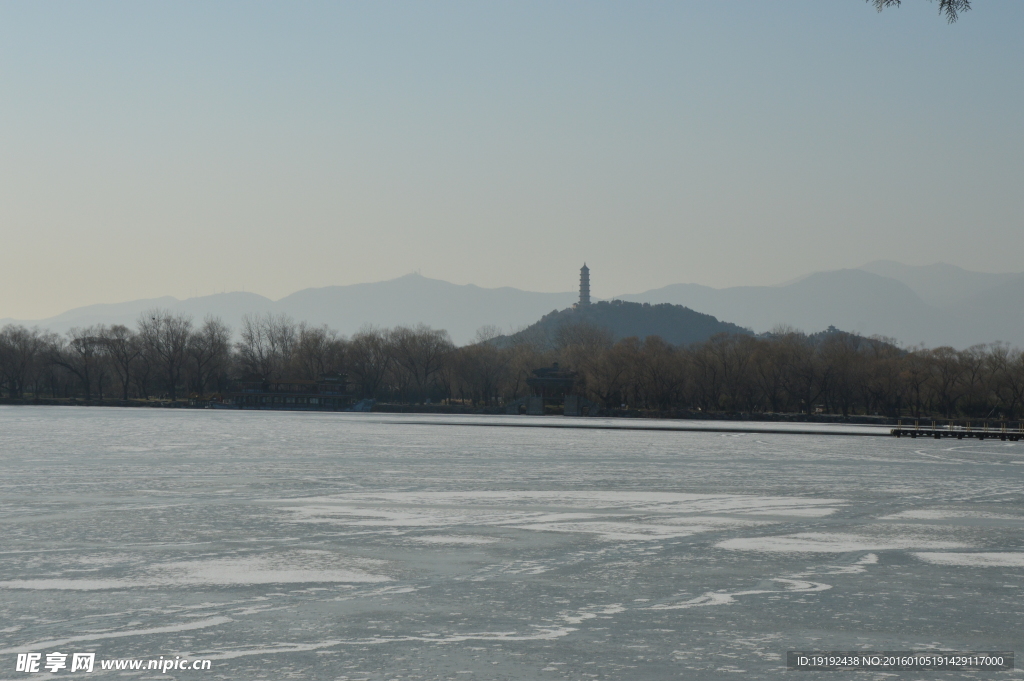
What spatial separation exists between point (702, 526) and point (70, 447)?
34120 mm

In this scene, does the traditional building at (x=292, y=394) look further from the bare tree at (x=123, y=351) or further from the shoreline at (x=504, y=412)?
the bare tree at (x=123, y=351)

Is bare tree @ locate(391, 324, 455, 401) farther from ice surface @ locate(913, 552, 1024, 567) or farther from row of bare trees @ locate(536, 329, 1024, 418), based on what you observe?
ice surface @ locate(913, 552, 1024, 567)

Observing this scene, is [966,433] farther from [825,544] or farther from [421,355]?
[421,355]

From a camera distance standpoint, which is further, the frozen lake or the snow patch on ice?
the snow patch on ice

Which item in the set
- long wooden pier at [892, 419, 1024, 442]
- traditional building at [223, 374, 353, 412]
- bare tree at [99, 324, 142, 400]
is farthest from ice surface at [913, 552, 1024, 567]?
bare tree at [99, 324, 142, 400]

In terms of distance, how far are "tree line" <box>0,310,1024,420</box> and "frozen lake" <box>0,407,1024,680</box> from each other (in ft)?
315

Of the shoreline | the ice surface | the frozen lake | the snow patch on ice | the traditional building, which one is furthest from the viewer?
the traditional building

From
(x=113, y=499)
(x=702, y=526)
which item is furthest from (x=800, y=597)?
(x=113, y=499)

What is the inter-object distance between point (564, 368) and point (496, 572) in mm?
137528

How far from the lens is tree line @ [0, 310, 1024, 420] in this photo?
395ft

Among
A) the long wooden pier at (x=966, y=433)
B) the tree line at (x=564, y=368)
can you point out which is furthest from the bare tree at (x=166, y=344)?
the long wooden pier at (x=966, y=433)

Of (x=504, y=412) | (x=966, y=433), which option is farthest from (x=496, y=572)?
(x=504, y=412)

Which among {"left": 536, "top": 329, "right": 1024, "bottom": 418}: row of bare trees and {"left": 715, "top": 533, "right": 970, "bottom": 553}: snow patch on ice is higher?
{"left": 536, "top": 329, "right": 1024, "bottom": 418}: row of bare trees

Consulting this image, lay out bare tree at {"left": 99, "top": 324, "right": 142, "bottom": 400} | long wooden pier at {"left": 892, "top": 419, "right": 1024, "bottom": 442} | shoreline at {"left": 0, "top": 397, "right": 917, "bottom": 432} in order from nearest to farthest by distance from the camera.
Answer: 1. long wooden pier at {"left": 892, "top": 419, "right": 1024, "bottom": 442}
2. shoreline at {"left": 0, "top": 397, "right": 917, "bottom": 432}
3. bare tree at {"left": 99, "top": 324, "right": 142, "bottom": 400}
